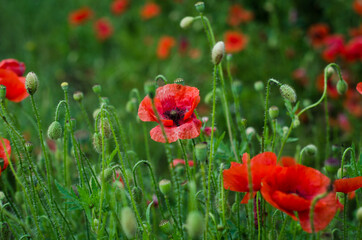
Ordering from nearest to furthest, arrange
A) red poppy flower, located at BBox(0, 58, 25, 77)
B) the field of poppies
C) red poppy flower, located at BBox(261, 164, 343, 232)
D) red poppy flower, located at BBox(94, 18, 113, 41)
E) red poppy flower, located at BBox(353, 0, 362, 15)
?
red poppy flower, located at BBox(261, 164, 343, 232) < the field of poppies < red poppy flower, located at BBox(0, 58, 25, 77) < red poppy flower, located at BBox(353, 0, 362, 15) < red poppy flower, located at BBox(94, 18, 113, 41)

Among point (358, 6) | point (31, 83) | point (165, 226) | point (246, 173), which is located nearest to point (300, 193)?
point (246, 173)

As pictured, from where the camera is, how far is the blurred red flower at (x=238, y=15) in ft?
11.3

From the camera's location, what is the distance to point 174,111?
118 centimetres

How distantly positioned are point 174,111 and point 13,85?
563 mm

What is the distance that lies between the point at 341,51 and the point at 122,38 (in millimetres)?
2174

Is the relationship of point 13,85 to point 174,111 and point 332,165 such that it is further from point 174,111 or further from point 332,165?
point 332,165

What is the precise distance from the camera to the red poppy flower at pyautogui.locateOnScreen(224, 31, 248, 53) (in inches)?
127

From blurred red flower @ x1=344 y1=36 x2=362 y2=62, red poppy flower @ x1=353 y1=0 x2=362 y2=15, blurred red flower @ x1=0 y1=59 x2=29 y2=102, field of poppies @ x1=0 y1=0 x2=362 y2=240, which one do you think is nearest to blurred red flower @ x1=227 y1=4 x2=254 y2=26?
field of poppies @ x1=0 y1=0 x2=362 y2=240

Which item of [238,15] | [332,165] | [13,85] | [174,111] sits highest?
[238,15]

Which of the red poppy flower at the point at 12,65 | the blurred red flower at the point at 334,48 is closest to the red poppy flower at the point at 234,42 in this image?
the blurred red flower at the point at 334,48

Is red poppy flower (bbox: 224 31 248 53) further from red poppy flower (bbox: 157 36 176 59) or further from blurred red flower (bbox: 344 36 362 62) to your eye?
blurred red flower (bbox: 344 36 362 62)

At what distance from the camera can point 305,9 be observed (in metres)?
3.54

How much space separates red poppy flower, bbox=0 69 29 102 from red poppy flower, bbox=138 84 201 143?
505 millimetres

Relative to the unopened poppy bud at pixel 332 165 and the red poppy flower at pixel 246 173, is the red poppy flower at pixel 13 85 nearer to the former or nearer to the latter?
the red poppy flower at pixel 246 173
